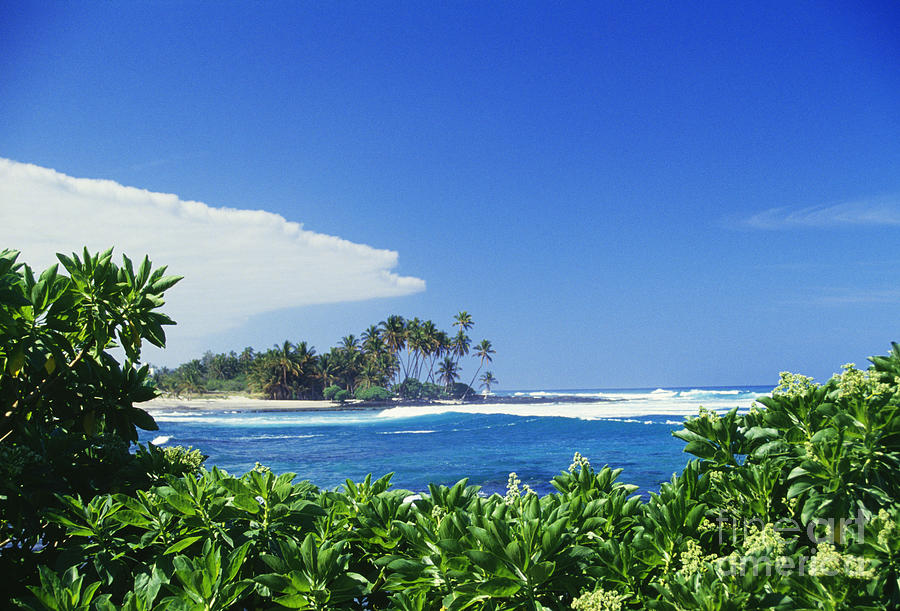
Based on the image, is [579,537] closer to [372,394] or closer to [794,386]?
[794,386]

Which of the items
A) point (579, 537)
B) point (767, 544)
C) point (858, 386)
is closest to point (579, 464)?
point (579, 537)

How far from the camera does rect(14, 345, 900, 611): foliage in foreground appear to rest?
1629mm

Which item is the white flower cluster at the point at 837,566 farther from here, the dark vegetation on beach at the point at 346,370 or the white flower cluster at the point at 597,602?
the dark vegetation on beach at the point at 346,370

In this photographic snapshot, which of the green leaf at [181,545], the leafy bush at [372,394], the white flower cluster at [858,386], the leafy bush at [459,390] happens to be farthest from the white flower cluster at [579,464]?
the leafy bush at [459,390]

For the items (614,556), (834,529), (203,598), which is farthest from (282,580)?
(834,529)

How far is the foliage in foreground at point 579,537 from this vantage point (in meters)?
1.63

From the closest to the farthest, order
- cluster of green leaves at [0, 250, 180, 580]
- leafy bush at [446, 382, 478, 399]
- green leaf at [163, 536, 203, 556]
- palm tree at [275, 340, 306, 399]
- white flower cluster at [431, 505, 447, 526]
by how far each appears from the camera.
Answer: green leaf at [163, 536, 203, 556] < white flower cluster at [431, 505, 447, 526] < cluster of green leaves at [0, 250, 180, 580] < palm tree at [275, 340, 306, 399] < leafy bush at [446, 382, 478, 399]

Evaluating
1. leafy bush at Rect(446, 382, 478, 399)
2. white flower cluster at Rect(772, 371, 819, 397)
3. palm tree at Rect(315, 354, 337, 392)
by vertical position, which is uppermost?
white flower cluster at Rect(772, 371, 819, 397)

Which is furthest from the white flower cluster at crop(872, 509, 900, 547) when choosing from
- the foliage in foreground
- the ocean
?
the ocean

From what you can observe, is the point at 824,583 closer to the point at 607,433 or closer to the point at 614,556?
the point at 614,556

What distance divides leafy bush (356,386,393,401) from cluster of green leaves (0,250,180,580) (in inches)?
3162

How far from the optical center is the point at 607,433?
37.3 m

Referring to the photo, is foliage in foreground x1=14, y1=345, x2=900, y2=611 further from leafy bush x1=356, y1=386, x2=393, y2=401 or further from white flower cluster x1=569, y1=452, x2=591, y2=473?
leafy bush x1=356, y1=386, x2=393, y2=401
